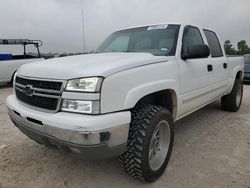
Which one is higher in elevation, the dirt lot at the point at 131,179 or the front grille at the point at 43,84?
the front grille at the point at 43,84

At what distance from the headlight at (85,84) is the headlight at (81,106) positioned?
11 cm

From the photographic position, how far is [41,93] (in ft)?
8.19

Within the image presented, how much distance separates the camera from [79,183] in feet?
9.30

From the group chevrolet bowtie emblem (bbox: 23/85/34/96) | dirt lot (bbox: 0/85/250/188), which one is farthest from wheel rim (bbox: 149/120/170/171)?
chevrolet bowtie emblem (bbox: 23/85/34/96)

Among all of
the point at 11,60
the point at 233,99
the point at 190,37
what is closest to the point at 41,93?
the point at 190,37

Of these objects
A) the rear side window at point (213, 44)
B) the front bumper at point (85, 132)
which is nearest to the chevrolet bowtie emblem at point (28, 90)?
the front bumper at point (85, 132)

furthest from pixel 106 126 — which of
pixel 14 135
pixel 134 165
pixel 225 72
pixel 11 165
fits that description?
pixel 225 72

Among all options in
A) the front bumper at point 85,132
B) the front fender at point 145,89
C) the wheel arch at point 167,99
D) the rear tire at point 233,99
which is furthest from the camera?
the rear tire at point 233,99

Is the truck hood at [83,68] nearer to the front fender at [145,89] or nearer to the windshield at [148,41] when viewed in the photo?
the front fender at [145,89]

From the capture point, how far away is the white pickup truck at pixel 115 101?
2.21m

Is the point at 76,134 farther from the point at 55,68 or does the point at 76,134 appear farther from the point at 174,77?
the point at 174,77

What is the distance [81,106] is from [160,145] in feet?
4.18

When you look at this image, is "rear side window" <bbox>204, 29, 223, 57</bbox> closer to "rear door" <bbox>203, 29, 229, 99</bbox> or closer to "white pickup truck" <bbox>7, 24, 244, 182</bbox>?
"rear door" <bbox>203, 29, 229, 99</bbox>

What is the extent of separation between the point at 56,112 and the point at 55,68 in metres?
0.45
